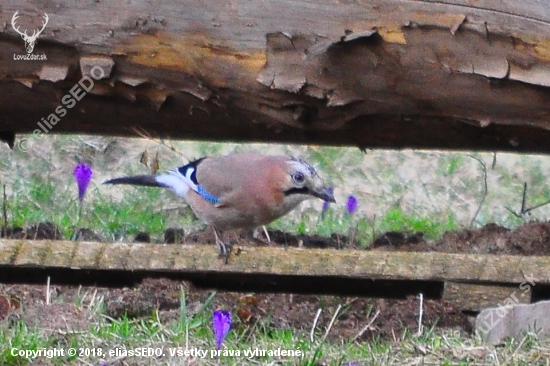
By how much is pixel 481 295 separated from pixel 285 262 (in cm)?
76

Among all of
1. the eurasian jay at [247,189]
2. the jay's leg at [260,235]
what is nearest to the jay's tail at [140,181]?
the eurasian jay at [247,189]

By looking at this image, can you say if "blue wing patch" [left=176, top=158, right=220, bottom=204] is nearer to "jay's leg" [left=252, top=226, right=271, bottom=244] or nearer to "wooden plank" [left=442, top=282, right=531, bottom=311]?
"jay's leg" [left=252, top=226, right=271, bottom=244]

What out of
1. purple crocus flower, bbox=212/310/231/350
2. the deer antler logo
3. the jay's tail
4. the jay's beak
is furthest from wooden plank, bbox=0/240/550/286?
the jay's tail

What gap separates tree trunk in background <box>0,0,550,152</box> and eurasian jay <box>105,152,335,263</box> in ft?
1.21

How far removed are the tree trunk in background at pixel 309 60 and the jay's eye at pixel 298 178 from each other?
347mm

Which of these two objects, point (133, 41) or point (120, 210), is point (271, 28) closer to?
point (133, 41)

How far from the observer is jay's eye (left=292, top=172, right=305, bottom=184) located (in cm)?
445

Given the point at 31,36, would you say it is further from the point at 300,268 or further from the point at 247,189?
the point at 300,268

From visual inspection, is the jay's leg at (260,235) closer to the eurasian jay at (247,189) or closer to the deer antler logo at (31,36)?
the eurasian jay at (247,189)

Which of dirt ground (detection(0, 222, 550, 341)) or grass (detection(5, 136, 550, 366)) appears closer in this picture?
grass (detection(5, 136, 550, 366))

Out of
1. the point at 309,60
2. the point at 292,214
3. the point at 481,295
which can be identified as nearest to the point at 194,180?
the point at 309,60

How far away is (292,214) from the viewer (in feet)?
21.6

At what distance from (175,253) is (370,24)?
1.16m

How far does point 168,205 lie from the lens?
6.43 meters
